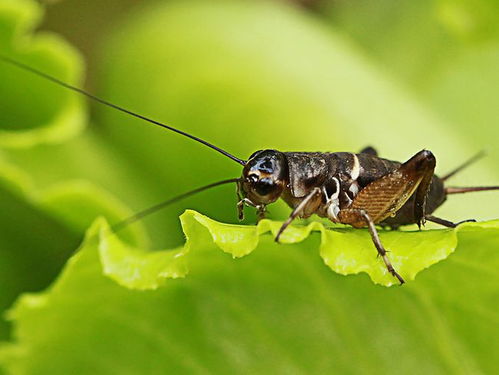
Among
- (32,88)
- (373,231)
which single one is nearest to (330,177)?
(373,231)

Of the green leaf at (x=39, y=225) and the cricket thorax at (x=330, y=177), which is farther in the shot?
the green leaf at (x=39, y=225)

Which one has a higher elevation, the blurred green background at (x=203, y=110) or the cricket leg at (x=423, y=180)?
the cricket leg at (x=423, y=180)

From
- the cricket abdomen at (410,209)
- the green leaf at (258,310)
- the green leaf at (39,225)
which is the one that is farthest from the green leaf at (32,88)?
the cricket abdomen at (410,209)

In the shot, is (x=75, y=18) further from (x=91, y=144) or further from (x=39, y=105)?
(x=39, y=105)

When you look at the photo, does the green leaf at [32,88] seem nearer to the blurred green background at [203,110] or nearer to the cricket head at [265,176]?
the blurred green background at [203,110]

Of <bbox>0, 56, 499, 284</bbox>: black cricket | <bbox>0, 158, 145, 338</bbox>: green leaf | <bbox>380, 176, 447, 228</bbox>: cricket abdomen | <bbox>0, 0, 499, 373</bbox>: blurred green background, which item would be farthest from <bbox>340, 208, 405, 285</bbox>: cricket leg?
<bbox>0, 158, 145, 338</bbox>: green leaf

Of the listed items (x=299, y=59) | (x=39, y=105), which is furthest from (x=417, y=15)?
(x=39, y=105)
